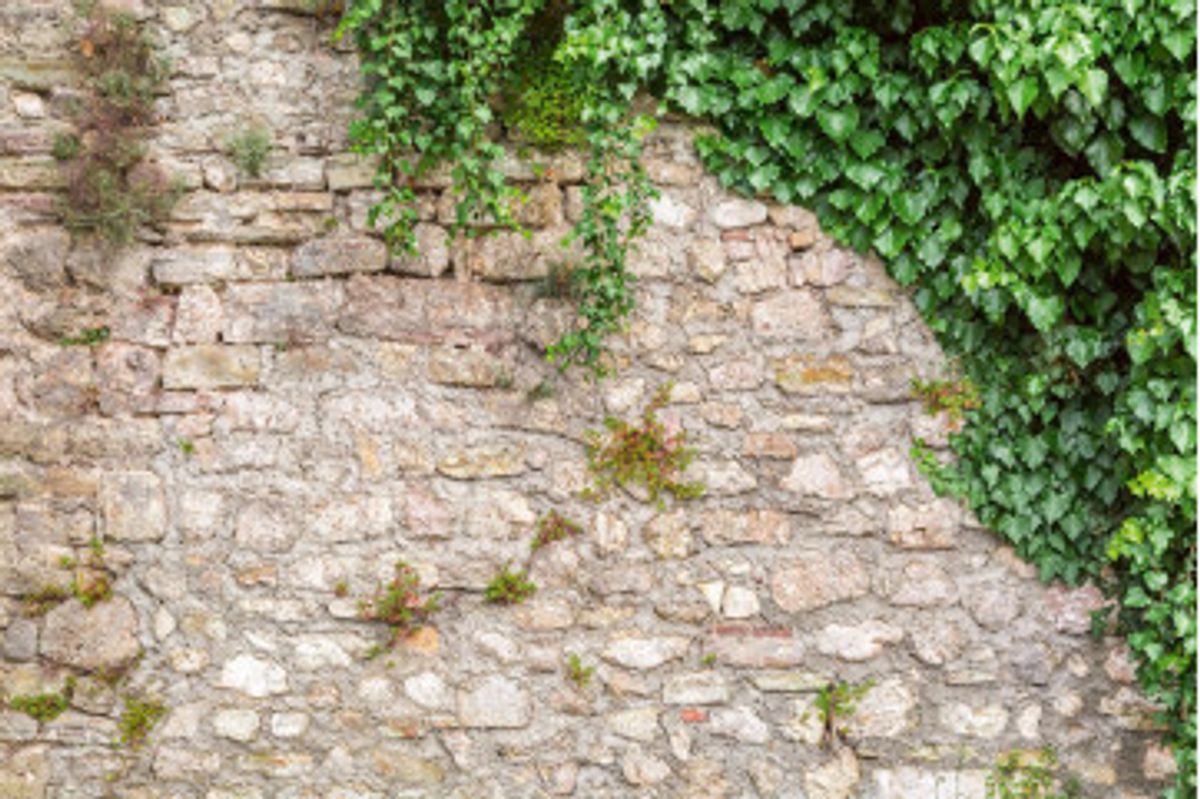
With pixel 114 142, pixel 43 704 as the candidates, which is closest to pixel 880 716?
pixel 43 704

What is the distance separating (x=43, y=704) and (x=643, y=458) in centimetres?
202

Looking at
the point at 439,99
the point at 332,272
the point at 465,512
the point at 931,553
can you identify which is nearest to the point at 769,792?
the point at 931,553

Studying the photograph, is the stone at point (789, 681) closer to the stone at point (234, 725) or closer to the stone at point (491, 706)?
the stone at point (491, 706)

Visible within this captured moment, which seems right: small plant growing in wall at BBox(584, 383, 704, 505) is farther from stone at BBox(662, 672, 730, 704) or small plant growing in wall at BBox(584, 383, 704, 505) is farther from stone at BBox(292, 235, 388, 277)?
stone at BBox(292, 235, 388, 277)

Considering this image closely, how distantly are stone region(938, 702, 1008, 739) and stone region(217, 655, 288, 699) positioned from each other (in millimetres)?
2101

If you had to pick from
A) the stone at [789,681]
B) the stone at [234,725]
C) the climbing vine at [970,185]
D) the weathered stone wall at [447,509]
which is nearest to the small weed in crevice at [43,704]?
the weathered stone wall at [447,509]

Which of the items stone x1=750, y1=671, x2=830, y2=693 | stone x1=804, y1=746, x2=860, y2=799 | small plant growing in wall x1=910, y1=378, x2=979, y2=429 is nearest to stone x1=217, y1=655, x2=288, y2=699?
stone x1=750, y1=671, x2=830, y2=693

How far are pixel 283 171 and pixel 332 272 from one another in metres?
0.36

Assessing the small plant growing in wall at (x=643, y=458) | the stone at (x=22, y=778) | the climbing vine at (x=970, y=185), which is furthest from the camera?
the small plant growing in wall at (x=643, y=458)

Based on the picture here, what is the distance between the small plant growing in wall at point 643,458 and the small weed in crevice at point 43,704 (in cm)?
175

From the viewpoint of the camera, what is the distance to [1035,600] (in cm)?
346

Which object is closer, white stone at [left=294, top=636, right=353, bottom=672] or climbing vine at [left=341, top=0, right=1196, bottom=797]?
climbing vine at [left=341, top=0, right=1196, bottom=797]

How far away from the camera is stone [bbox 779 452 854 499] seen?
11.4 feet

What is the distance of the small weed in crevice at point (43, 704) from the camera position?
133 inches
